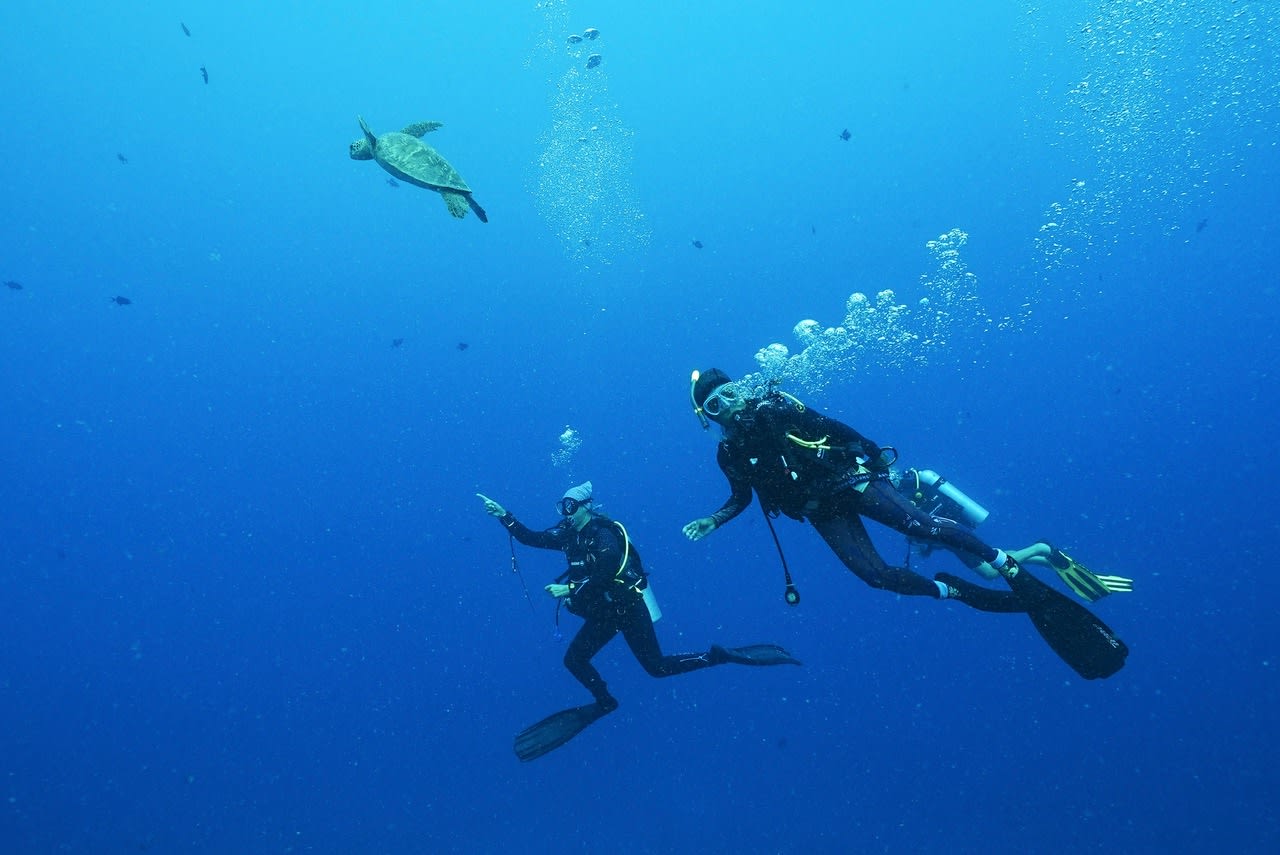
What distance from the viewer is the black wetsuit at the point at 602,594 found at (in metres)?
6.66

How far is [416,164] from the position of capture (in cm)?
423

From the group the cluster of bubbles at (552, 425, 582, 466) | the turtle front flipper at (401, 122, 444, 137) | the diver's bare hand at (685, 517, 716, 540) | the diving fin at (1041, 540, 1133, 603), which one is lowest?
the diver's bare hand at (685, 517, 716, 540)

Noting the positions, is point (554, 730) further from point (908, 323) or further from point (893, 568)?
point (908, 323)

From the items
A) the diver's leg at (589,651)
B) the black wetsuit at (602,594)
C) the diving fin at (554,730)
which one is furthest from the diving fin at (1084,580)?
the diving fin at (554,730)

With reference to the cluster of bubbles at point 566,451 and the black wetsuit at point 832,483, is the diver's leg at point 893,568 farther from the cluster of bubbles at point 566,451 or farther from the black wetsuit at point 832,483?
the cluster of bubbles at point 566,451

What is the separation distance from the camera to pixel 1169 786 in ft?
53.7

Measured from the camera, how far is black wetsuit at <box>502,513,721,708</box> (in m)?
6.66

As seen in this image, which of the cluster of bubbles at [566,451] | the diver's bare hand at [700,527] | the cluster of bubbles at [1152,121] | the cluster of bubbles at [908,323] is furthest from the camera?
the cluster of bubbles at [1152,121]

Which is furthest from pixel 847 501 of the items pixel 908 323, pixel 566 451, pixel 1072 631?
pixel 908 323

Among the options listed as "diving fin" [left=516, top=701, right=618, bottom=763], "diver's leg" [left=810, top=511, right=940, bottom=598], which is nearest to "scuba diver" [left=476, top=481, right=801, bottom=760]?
"diving fin" [left=516, top=701, right=618, bottom=763]

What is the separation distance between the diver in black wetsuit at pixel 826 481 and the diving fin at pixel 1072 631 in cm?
13

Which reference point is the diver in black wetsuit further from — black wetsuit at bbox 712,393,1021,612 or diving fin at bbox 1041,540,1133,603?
diving fin at bbox 1041,540,1133,603

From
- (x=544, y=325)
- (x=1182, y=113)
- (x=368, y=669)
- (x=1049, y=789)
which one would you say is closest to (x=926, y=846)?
A: (x=1049, y=789)

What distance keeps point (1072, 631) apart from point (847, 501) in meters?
2.01
